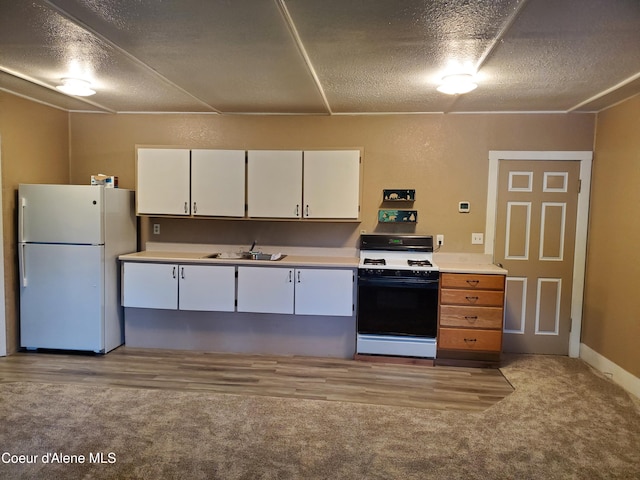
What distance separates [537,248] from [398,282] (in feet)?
4.90

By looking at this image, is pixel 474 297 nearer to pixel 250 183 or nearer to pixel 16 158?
pixel 250 183

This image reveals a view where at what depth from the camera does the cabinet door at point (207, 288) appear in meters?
3.64

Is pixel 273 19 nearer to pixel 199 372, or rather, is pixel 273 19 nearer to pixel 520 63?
pixel 520 63

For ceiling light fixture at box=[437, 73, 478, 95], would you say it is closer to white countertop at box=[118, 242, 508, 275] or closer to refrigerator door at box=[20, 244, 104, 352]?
white countertop at box=[118, 242, 508, 275]

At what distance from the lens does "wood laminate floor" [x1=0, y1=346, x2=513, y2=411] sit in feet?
9.71

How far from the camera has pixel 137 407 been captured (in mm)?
2709

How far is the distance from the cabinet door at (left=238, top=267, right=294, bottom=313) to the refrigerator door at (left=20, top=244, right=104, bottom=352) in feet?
4.27

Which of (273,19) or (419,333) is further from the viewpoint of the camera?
(419,333)

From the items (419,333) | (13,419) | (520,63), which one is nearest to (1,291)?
(13,419)

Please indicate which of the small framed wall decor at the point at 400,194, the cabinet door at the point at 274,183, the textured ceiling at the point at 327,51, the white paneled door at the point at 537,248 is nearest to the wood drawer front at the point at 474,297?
the white paneled door at the point at 537,248

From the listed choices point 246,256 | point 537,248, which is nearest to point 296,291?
point 246,256

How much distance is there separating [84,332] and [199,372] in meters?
1.21

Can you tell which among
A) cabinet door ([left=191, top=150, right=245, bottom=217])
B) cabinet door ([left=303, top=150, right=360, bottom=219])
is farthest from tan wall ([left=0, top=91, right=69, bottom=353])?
cabinet door ([left=303, top=150, right=360, bottom=219])

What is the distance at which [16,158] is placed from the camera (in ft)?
11.7
